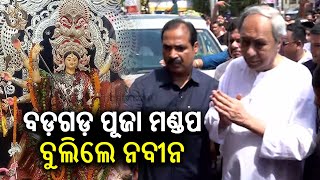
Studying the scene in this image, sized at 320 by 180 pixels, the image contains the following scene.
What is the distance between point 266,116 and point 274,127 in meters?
0.06

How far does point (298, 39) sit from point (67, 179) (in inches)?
83.7

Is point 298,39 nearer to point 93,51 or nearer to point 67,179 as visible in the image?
point 93,51

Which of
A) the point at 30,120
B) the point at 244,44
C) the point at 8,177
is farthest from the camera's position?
the point at 8,177

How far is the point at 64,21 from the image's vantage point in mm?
3057

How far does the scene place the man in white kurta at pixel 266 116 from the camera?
2109 mm

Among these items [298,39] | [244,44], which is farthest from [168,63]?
[298,39]

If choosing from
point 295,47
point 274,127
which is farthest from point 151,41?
point 274,127

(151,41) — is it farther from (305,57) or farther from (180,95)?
(180,95)

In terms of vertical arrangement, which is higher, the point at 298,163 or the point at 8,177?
the point at 298,163

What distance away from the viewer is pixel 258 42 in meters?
2.14

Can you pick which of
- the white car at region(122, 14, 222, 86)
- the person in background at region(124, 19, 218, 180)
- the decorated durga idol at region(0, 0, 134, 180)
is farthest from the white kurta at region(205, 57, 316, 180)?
the white car at region(122, 14, 222, 86)

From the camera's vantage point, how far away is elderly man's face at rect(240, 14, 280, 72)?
6.99 ft

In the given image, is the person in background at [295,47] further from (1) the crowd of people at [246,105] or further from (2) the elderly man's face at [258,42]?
(2) the elderly man's face at [258,42]

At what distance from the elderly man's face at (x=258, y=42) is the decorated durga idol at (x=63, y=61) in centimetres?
104
